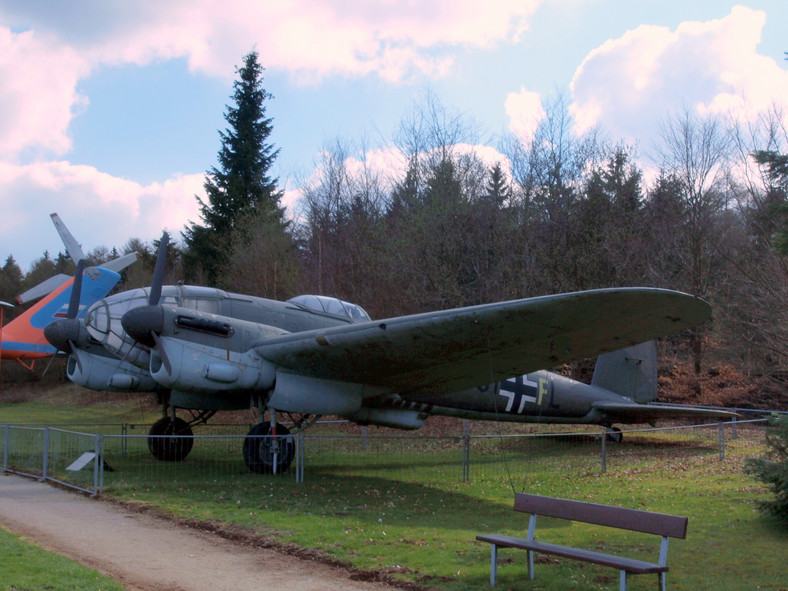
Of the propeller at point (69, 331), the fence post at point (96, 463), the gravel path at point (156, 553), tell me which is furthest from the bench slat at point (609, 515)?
the propeller at point (69, 331)

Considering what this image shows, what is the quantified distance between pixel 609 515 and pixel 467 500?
4.92 m

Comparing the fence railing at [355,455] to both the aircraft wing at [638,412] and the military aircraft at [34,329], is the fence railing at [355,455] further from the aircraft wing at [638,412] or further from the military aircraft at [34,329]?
the military aircraft at [34,329]

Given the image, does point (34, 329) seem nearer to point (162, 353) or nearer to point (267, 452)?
point (162, 353)

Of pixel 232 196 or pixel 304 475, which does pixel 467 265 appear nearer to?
pixel 304 475

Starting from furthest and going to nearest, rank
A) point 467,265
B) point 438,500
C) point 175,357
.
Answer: point 467,265 → point 175,357 → point 438,500

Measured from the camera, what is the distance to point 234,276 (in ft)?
106

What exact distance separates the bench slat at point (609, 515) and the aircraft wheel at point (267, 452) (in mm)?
6489

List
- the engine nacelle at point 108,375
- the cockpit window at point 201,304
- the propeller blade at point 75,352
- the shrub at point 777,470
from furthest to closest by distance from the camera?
1. the engine nacelle at point 108,375
2. the propeller blade at point 75,352
3. the cockpit window at point 201,304
4. the shrub at point 777,470

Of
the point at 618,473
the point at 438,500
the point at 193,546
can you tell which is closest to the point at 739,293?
the point at 618,473

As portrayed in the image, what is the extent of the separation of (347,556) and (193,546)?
170 cm

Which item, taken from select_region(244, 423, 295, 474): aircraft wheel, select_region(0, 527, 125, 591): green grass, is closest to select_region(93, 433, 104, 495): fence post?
select_region(244, 423, 295, 474): aircraft wheel

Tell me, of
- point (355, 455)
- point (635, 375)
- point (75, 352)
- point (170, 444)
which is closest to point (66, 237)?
point (75, 352)

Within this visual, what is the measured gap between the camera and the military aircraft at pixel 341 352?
9078mm

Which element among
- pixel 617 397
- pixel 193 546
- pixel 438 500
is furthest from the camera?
pixel 617 397
